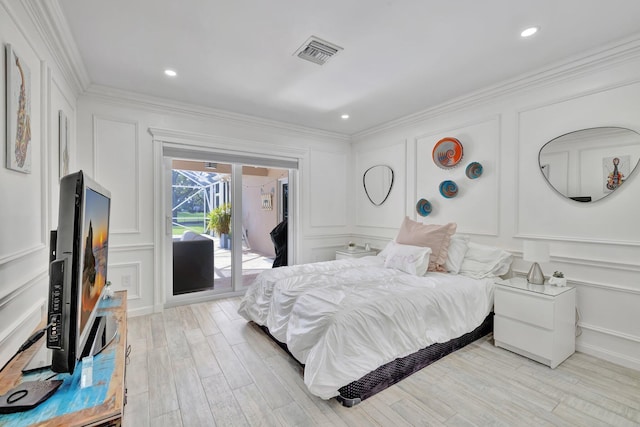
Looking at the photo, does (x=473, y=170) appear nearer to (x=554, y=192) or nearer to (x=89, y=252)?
(x=554, y=192)

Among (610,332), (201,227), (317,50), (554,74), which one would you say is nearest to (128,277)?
(201,227)

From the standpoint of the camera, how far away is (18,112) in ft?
5.14

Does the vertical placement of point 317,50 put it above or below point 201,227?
above

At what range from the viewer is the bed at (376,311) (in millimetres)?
1925

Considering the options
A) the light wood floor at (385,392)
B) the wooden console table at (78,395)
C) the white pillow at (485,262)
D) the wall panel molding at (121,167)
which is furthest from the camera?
the wall panel molding at (121,167)

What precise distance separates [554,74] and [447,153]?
1.22 metres

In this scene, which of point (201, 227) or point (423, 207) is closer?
point (423, 207)

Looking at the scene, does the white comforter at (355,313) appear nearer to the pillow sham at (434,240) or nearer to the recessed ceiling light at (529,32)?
the pillow sham at (434,240)

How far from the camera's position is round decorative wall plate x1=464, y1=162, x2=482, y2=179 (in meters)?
3.32

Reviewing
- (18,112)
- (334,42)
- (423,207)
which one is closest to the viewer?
(18,112)

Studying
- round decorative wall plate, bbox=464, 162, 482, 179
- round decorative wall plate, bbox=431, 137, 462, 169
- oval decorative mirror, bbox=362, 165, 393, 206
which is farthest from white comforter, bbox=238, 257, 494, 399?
oval decorative mirror, bbox=362, 165, 393, 206

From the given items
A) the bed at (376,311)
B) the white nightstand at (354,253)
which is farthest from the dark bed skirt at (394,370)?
the white nightstand at (354,253)

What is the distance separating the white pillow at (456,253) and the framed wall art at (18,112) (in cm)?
349

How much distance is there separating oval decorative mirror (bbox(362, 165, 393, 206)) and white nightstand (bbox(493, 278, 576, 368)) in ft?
7.18
